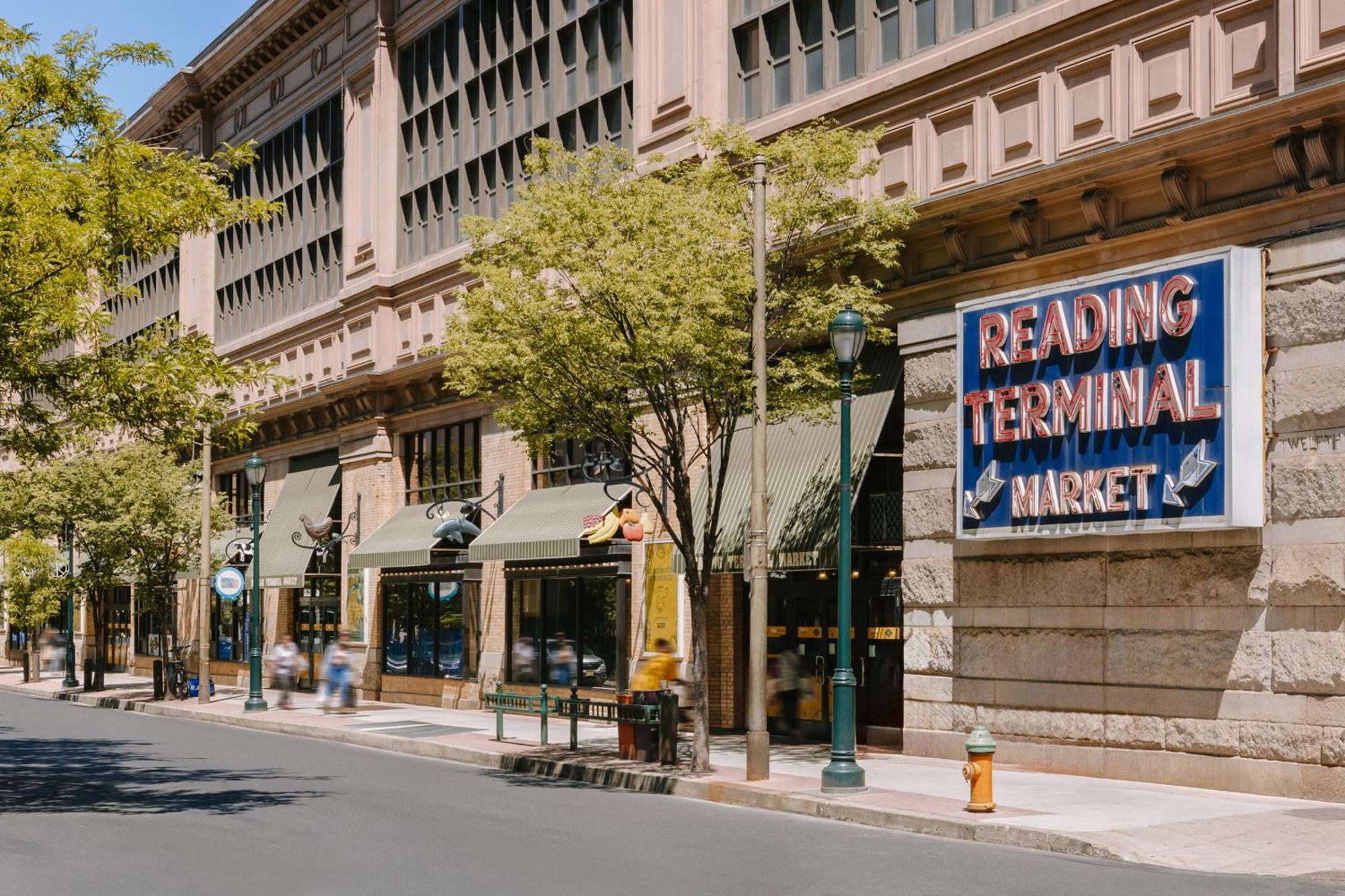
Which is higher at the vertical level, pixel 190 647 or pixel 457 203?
pixel 457 203

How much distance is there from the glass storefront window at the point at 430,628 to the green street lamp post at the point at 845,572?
1781 centimetres

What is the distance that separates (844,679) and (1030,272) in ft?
20.9

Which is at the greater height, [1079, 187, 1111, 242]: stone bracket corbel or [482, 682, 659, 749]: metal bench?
[1079, 187, 1111, 242]: stone bracket corbel

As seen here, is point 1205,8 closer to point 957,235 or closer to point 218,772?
point 957,235

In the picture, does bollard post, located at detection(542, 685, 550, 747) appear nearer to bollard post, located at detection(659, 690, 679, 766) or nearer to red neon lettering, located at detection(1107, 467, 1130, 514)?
bollard post, located at detection(659, 690, 679, 766)

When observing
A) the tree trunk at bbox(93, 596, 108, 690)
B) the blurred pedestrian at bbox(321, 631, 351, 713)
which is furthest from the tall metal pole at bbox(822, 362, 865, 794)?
the tree trunk at bbox(93, 596, 108, 690)

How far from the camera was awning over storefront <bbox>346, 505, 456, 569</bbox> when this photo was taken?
3553 centimetres

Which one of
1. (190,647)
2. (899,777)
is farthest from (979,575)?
(190,647)

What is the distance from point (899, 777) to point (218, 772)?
9183mm

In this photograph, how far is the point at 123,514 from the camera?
44031 mm

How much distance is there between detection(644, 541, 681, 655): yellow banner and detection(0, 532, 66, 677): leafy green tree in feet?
88.3

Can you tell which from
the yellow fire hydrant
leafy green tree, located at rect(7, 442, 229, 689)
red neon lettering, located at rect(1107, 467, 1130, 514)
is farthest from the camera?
leafy green tree, located at rect(7, 442, 229, 689)

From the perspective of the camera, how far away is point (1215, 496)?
17938 millimetres

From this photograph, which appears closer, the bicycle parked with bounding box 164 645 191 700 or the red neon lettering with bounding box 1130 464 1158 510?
the red neon lettering with bounding box 1130 464 1158 510
